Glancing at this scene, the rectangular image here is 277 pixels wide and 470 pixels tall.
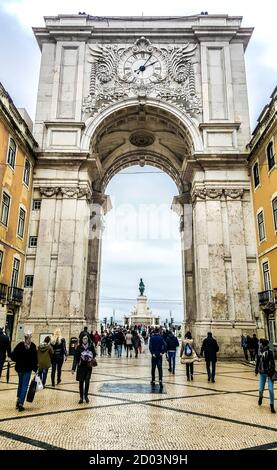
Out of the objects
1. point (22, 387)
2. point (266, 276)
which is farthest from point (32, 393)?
point (266, 276)

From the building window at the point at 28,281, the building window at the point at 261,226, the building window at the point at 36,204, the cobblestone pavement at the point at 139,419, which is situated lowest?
the cobblestone pavement at the point at 139,419

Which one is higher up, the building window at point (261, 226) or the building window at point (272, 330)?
the building window at point (261, 226)

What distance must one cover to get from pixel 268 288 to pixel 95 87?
20.4 metres

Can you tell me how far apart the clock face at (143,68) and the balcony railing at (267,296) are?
18.8m

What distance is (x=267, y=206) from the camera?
22.0m

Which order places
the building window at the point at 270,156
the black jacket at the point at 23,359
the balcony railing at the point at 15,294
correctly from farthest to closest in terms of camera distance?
1. the balcony railing at the point at 15,294
2. the building window at the point at 270,156
3. the black jacket at the point at 23,359

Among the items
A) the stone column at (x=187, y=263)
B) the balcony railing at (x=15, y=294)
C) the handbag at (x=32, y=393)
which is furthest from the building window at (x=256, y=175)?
the handbag at (x=32, y=393)

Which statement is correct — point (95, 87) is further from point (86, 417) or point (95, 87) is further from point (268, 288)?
point (86, 417)

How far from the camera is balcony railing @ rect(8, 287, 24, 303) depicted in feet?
69.9

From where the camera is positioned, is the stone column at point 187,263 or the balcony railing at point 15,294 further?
the stone column at point 187,263

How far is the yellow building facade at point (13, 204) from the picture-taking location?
20.2 meters

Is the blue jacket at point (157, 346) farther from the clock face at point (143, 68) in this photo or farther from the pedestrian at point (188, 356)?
the clock face at point (143, 68)
